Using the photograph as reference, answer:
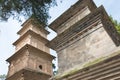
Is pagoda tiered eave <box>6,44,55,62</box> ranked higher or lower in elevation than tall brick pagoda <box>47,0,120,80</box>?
higher

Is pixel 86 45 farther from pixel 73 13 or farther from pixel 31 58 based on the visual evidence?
pixel 31 58

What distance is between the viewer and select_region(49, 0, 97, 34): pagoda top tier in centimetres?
935

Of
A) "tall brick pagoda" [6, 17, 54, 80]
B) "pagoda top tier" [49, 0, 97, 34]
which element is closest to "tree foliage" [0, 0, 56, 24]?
"pagoda top tier" [49, 0, 97, 34]

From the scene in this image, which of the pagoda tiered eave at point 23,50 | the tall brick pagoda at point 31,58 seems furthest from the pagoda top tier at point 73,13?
the pagoda tiered eave at point 23,50

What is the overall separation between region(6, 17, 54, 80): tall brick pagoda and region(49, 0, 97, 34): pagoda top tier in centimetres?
583

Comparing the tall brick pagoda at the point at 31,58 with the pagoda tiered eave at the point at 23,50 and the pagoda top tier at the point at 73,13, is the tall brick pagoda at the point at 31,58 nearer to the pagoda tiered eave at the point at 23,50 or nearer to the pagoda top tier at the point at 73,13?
the pagoda tiered eave at the point at 23,50

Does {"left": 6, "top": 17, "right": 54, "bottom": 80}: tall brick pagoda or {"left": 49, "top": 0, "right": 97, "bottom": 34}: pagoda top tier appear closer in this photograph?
{"left": 49, "top": 0, "right": 97, "bottom": 34}: pagoda top tier

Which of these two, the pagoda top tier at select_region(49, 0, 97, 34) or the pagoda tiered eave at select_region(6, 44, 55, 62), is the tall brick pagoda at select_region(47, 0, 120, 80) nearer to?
the pagoda top tier at select_region(49, 0, 97, 34)

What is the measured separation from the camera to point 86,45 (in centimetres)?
778

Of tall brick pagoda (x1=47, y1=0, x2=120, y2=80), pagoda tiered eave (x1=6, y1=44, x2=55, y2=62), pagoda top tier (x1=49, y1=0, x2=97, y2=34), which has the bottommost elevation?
tall brick pagoda (x1=47, y1=0, x2=120, y2=80)

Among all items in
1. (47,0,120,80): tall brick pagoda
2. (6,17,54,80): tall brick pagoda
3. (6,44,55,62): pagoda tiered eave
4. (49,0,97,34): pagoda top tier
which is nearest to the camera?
(47,0,120,80): tall brick pagoda

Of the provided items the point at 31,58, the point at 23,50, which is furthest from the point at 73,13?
the point at 23,50

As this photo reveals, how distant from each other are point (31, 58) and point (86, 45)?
10393 millimetres

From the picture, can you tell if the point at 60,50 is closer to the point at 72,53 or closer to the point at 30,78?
the point at 72,53
